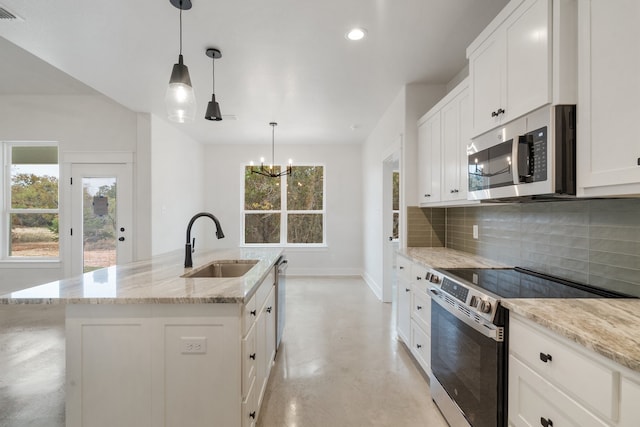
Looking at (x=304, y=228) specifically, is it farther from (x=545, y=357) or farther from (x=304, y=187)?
(x=545, y=357)

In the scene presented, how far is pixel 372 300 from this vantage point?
4.40 metres

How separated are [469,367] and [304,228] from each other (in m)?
4.79

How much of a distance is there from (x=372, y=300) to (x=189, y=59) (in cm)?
380

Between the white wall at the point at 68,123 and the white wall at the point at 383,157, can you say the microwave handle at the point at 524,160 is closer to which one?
the white wall at the point at 383,157

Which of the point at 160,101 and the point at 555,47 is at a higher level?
the point at 160,101

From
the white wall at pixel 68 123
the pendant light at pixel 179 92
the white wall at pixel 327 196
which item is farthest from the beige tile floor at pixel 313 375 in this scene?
the white wall at pixel 327 196

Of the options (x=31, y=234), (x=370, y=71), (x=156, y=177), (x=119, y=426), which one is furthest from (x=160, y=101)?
(x=119, y=426)

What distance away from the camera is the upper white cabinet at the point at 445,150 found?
229 centimetres

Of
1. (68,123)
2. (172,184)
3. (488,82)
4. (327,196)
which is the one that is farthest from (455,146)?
(68,123)

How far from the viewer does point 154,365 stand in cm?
143

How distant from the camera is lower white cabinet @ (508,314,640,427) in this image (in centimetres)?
87

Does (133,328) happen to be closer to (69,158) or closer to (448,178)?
(448,178)

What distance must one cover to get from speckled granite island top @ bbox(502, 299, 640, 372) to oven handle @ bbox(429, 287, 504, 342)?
0.45 feet

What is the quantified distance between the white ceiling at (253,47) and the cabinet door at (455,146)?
55 cm
